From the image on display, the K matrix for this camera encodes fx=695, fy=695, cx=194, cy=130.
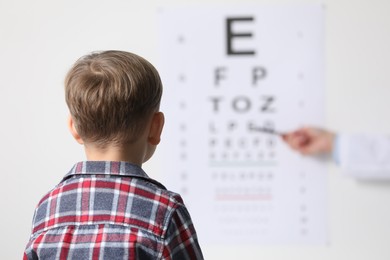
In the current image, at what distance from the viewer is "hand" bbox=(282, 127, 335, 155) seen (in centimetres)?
196

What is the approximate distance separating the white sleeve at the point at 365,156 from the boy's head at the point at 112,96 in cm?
111

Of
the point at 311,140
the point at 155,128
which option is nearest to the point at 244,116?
the point at 311,140

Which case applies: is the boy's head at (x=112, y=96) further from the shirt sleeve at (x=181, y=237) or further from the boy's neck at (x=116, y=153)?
the shirt sleeve at (x=181, y=237)

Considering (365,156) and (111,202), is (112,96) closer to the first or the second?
(111,202)

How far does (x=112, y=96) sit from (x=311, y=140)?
1.18 metres

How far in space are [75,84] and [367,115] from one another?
1.26m

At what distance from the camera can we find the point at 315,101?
2.00 meters

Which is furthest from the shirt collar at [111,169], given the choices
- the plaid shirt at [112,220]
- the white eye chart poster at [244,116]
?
the white eye chart poster at [244,116]

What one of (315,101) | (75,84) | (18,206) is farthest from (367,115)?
(75,84)

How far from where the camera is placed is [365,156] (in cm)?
193

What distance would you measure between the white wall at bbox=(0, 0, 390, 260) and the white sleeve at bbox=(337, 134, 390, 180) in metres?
0.06

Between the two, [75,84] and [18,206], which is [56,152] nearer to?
[18,206]

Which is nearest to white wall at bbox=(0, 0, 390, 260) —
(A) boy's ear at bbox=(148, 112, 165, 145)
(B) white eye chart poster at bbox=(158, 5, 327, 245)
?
(B) white eye chart poster at bbox=(158, 5, 327, 245)

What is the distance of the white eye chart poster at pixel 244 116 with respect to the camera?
78.9 inches
